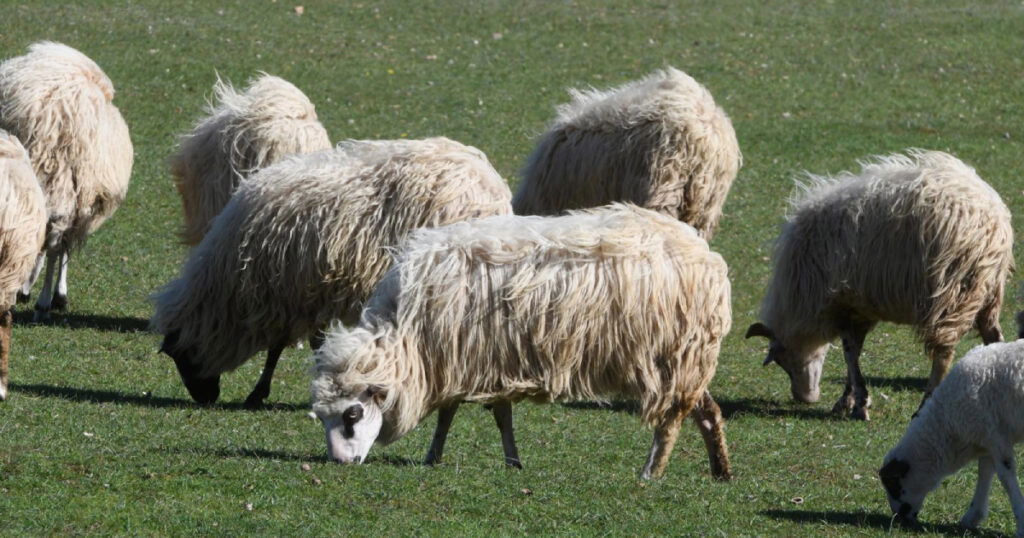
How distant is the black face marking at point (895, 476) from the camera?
8.00 metres

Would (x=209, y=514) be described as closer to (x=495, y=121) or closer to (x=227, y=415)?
(x=227, y=415)

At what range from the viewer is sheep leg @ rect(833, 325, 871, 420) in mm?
11609

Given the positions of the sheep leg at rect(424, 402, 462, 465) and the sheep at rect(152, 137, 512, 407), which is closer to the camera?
the sheep leg at rect(424, 402, 462, 465)

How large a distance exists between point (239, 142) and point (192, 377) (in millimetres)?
3310

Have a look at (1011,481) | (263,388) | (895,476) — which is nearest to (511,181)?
(263,388)

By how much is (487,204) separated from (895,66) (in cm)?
1691

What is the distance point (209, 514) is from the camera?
23.2 feet

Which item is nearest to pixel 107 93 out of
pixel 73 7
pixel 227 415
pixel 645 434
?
pixel 227 415

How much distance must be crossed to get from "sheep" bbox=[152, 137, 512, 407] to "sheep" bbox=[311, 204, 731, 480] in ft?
5.02

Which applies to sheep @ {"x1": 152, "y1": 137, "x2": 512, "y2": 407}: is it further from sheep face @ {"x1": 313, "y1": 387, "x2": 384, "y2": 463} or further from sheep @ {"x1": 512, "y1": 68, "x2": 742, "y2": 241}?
sheep @ {"x1": 512, "y1": 68, "x2": 742, "y2": 241}

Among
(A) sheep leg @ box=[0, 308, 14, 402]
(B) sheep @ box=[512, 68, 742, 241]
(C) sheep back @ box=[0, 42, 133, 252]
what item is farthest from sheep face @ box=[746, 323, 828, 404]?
(C) sheep back @ box=[0, 42, 133, 252]

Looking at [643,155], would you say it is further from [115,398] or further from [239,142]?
[115,398]

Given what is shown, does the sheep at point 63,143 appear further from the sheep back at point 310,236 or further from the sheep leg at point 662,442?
the sheep leg at point 662,442

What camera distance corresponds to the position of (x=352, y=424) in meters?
8.05
